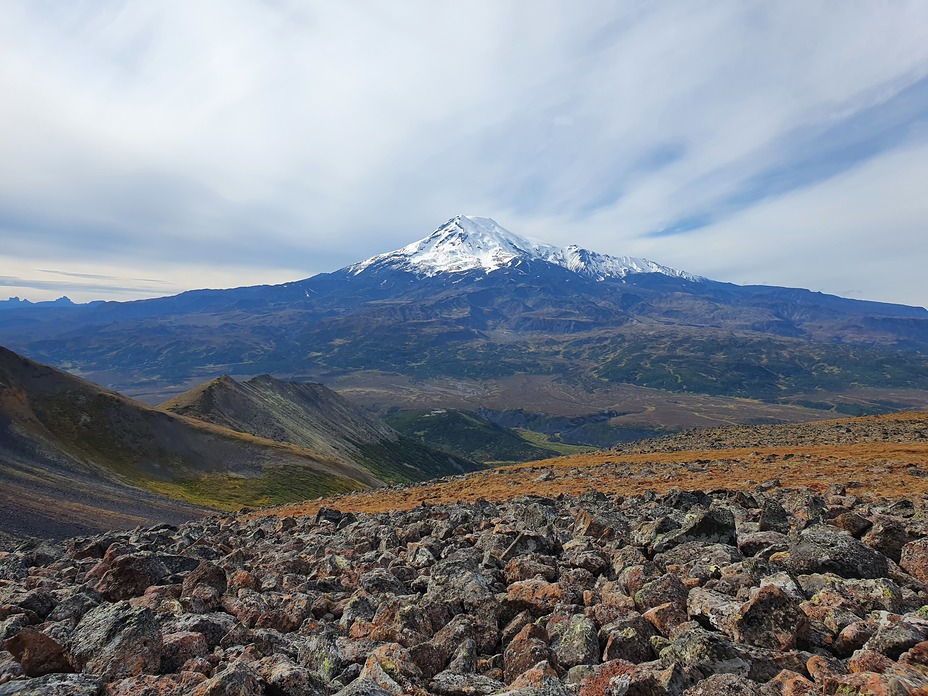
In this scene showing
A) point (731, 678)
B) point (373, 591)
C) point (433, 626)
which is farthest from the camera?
point (373, 591)

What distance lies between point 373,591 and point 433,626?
12.7 ft

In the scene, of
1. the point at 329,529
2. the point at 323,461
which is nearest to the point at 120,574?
the point at 329,529

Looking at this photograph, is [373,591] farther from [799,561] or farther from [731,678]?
[799,561]

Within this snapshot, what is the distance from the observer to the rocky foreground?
8984 mm

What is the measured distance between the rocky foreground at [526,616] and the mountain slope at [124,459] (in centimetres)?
6158

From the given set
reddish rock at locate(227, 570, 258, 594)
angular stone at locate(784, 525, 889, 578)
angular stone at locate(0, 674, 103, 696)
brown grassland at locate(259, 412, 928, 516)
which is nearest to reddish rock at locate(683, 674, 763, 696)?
angular stone at locate(784, 525, 889, 578)

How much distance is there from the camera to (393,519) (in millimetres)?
29750

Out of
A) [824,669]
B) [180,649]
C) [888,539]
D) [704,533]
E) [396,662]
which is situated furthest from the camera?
[704,533]

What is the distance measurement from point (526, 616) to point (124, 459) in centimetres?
13041

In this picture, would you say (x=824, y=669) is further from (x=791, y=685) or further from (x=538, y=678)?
(x=538, y=678)

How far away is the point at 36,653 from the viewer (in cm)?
1062

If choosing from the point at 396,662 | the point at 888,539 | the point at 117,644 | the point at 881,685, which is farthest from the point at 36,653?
the point at 888,539

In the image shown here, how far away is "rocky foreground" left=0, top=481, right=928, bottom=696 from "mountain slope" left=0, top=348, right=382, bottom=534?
6158cm

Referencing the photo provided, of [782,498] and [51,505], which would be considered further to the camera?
[51,505]
